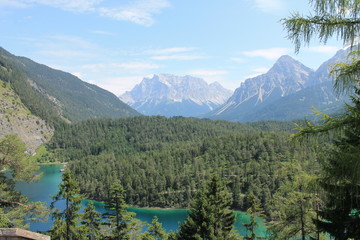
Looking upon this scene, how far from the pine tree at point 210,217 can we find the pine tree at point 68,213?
35.0ft

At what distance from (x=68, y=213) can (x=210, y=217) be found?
1337 cm

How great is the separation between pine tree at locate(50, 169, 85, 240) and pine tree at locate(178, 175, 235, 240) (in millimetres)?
10681

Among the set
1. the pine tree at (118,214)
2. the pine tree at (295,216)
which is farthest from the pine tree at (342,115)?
the pine tree at (118,214)

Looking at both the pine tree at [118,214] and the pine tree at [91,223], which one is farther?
the pine tree at [91,223]

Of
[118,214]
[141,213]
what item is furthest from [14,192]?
[141,213]

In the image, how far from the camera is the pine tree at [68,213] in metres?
23.5

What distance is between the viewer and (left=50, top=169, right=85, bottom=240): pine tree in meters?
23.5

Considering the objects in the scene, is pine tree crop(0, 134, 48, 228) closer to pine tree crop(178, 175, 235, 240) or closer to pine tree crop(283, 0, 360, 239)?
pine tree crop(178, 175, 235, 240)

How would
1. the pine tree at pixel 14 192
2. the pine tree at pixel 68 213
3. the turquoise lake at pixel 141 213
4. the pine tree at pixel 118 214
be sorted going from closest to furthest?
the pine tree at pixel 14 192 → the pine tree at pixel 68 213 → the pine tree at pixel 118 214 → the turquoise lake at pixel 141 213

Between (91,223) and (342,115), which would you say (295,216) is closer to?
(342,115)

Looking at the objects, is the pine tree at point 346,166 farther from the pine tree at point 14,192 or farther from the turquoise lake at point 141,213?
the turquoise lake at point 141,213

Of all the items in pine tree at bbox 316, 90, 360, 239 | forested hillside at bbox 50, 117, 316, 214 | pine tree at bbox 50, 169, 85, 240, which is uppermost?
pine tree at bbox 316, 90, 360, 239

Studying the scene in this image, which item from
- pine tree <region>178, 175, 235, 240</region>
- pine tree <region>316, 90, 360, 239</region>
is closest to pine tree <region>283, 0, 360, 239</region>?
pine tree <region>316, 90, 360, 239</region>

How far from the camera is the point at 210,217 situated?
26.7m
